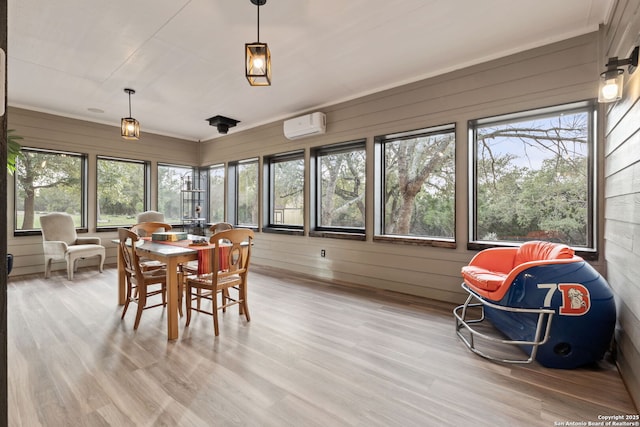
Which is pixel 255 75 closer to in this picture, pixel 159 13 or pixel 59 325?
pixel 159 13

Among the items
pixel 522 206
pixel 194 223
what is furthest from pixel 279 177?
pixel 522 206

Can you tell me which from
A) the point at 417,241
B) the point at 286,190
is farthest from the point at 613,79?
the point at 286,190

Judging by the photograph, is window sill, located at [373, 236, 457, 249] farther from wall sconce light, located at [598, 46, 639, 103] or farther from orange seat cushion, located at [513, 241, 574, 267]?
wall sconce light, located at [598, 46, 639, 103]

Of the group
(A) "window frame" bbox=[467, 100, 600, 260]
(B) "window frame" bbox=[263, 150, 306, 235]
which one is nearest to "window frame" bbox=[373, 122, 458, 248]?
(A) "window frame" bbox=[467, 100, 600, 260]

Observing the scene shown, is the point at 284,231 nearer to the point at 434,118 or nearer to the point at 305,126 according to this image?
the point at 305,126

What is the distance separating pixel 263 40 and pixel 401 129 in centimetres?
193

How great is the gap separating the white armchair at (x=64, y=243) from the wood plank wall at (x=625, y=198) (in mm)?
6160

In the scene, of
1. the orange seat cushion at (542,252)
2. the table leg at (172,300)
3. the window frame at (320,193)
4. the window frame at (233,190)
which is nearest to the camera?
the orange seat cushion at (542,252)

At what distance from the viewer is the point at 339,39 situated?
2.83 m

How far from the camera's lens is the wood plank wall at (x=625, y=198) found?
1728 millimetres

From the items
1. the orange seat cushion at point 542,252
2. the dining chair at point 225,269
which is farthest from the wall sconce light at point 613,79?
the dining chair at point 225,269

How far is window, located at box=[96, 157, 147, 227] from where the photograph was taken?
18.3 feet

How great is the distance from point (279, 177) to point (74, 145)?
A: 141 inches

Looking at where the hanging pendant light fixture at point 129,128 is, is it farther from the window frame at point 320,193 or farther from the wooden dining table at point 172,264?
the window frame at point 320,193
